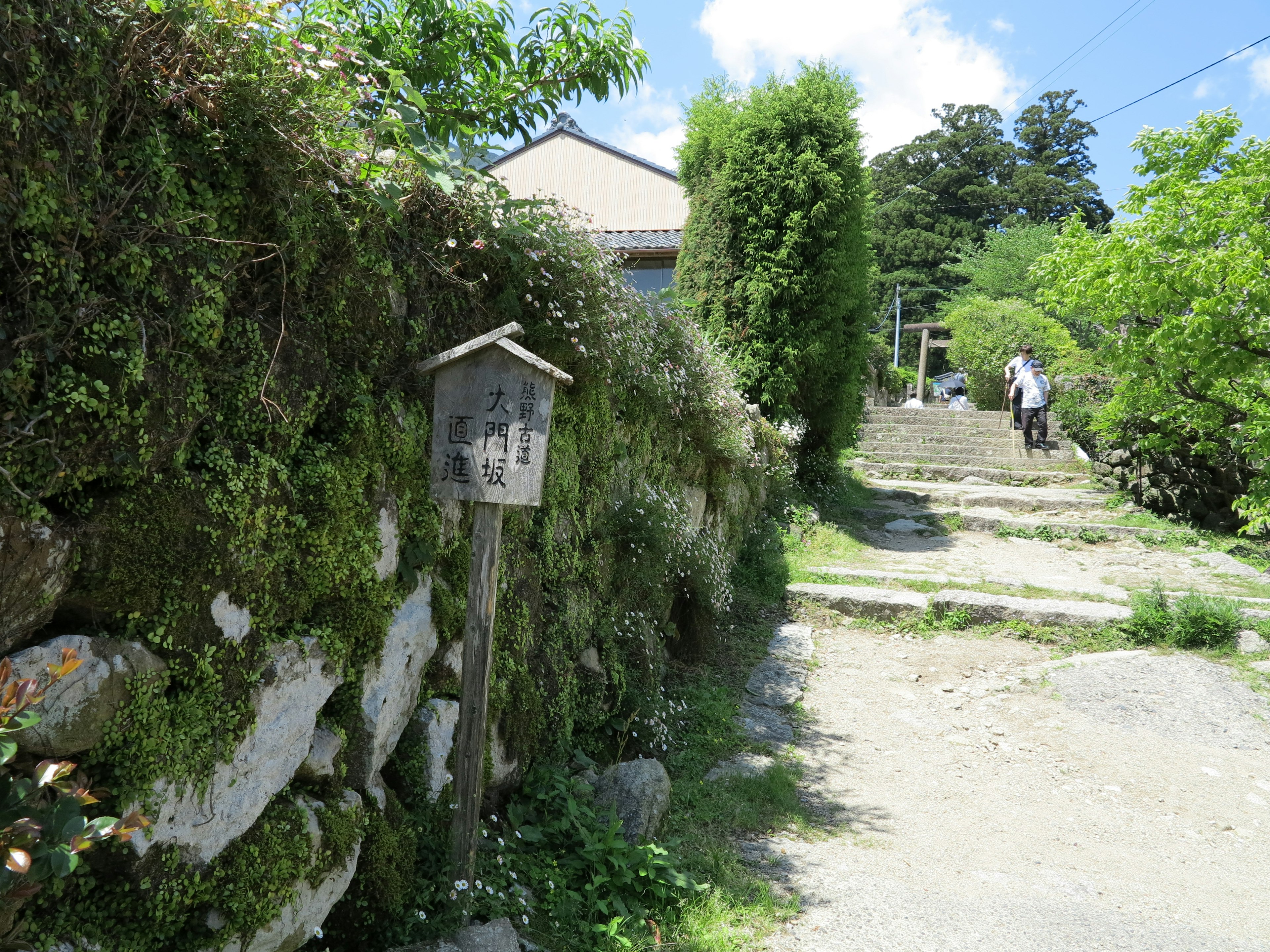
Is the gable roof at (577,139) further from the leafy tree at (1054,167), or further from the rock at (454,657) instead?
the leafy tree at (1054,167)

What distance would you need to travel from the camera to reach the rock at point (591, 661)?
434 cm

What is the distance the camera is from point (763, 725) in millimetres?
5340

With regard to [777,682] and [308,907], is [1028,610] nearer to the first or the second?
[777,682]

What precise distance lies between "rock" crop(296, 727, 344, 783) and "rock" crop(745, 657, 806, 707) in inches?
148

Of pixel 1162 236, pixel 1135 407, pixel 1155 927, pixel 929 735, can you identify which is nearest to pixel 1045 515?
pixel 1135 407

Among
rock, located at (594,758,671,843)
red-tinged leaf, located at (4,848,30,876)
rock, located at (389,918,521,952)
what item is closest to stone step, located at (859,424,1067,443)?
rock, located at (594,758,671,843)

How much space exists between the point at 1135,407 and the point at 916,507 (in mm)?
3380

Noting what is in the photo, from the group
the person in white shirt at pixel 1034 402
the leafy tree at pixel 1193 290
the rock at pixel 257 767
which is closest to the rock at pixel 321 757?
the rock at pixel 257 767

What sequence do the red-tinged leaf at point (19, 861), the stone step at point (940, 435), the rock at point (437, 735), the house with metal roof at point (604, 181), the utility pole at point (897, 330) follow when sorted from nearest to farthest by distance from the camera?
the red-tinged leaf at point (19, 861), the rock at point (437, 735), the stone step at point (940, 435), the house with metal roof at point (604, 181), the utility pole at point (897, 330)

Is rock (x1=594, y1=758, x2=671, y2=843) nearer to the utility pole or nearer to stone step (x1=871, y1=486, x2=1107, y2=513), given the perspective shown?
stone step (x1=871, y1=486, x2=1107, y2=513)

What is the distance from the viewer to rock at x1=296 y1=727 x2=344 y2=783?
2391 millimetres

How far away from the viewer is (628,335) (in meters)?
4.68

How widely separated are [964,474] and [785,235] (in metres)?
6.51

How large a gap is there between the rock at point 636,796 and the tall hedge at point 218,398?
479mm
